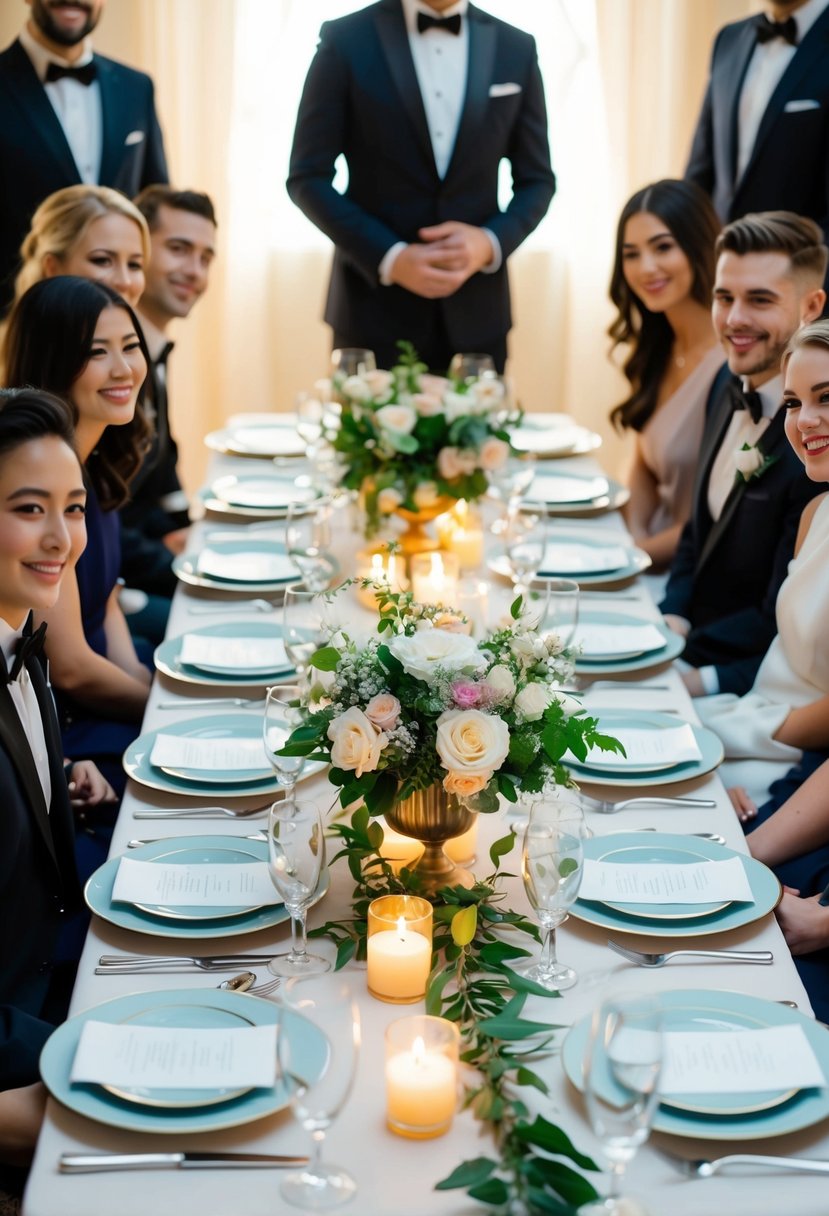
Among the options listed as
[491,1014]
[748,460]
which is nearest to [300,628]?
[491,1014]

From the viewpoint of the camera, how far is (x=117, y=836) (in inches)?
70.8

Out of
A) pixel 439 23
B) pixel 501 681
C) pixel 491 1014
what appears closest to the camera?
pixel 491 1014

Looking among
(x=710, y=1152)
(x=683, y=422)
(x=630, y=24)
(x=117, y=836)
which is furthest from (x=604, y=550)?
(x=630, y=24)

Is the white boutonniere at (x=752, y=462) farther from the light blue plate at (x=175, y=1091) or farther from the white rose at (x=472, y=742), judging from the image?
the light blue plate at (x=175, y=1091)

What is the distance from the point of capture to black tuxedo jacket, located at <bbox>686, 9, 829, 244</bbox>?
3.91m

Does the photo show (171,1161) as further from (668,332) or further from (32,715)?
(668,332)

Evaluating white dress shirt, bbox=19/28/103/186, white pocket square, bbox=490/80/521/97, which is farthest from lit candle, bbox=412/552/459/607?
white dress shirt, bbox=19/28/103/186

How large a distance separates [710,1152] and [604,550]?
1.82m

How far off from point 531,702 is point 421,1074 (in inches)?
16.6

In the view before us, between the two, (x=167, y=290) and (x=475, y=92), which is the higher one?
(x=475, y=92)

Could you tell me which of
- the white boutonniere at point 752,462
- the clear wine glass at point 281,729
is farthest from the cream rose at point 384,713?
the white boutonniere at point 752,462

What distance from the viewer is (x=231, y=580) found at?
9.09 feet

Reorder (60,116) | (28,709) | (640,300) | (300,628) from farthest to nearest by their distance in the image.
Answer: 1. (60,116)
2. (640,300)
3. (300,628)
4. (28,709)

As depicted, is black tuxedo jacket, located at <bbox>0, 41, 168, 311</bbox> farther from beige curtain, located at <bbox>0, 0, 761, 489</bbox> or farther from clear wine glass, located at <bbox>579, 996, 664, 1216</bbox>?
clear wine glass, located at <bbox>579, 996, 664, 1216</bbox>
